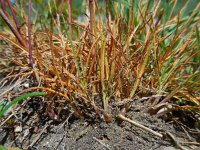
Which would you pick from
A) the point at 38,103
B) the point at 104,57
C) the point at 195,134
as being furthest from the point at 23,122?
the point at 195,134

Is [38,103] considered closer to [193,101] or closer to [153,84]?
[153,84]

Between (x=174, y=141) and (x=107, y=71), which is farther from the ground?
(x=107, y=71)

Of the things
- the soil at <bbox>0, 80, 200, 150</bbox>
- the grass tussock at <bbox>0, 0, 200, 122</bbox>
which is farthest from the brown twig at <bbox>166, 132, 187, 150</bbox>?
the grass tussock at <bbox>0, 0, 200, 122</bbox>

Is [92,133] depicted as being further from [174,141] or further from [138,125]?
[174,141]

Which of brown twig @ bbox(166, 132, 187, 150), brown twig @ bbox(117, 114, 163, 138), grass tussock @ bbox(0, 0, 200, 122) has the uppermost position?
grass tussock @ bbox(0, 0, 200, 122)

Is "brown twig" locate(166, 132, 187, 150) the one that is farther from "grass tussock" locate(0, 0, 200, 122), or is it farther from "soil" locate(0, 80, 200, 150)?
"grass tussock" locate(0, 0, 200, 122)

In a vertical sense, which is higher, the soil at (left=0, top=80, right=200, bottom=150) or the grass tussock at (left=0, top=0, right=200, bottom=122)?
the grass tussock at (left=0, top=0, right=200, bottom=122)

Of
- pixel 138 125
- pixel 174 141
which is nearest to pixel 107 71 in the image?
pixel 138 125

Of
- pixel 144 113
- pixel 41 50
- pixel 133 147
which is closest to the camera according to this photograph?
pixel 133 147

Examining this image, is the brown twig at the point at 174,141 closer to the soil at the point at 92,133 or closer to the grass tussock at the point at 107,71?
the soil at the point at 92,133
